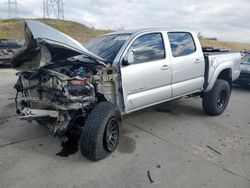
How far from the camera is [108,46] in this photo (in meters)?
4.72

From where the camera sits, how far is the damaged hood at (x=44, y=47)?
338 centimetres

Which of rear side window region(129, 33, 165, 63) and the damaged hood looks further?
rear side window region(129, 33, 165, 63)

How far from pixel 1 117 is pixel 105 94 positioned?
293 cm

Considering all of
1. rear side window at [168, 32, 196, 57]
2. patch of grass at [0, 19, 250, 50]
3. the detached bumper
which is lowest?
the detached bumper

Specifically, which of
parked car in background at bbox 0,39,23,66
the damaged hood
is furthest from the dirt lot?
parked car in background at bbox 0,39,23,66

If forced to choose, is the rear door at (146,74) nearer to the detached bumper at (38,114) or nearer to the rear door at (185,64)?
the rear door at (185,64)

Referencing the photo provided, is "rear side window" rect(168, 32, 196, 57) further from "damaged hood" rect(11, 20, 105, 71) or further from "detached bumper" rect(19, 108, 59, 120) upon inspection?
"detached bumper" rect(19, 108, 59, 120)

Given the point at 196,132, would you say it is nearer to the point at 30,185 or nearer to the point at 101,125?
the point at 101,125

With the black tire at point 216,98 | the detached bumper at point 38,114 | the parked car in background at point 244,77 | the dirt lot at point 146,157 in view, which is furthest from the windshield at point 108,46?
the parked car in background at point 244,77

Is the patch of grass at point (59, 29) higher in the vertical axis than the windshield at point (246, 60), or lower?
higher

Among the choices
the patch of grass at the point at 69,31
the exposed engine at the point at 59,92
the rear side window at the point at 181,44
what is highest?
the patch of grass at the point at 69,31

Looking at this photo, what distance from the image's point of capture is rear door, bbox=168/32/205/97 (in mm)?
5164

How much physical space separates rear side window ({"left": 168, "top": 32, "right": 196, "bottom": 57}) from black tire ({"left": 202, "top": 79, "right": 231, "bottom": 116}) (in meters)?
1.06

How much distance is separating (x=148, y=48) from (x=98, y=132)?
6.14 feet
